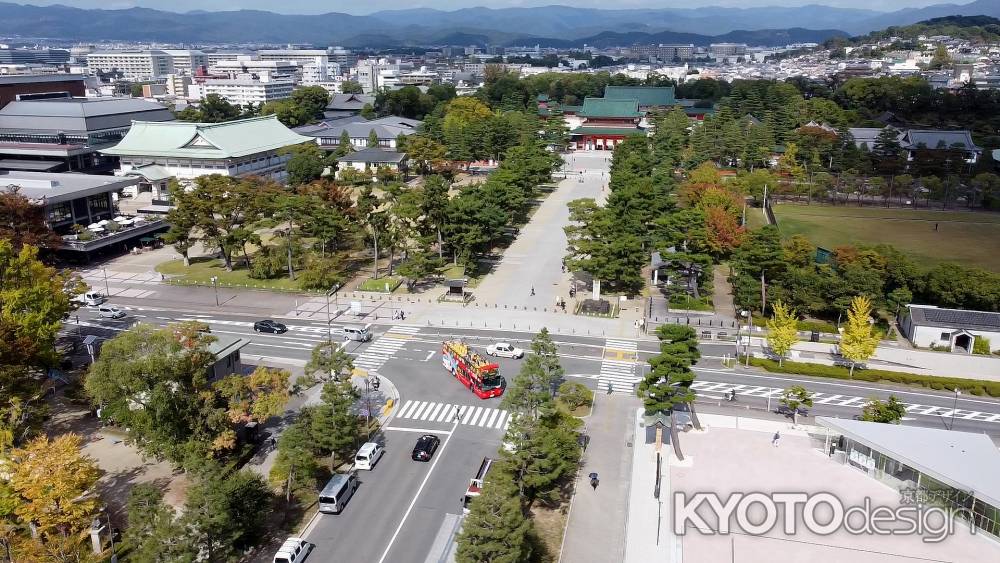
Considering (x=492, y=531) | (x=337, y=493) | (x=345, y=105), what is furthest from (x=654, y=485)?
(x=345, y=105)

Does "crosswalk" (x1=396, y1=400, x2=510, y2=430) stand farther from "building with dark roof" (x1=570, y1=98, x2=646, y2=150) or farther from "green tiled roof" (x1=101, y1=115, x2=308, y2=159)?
"building with dark roof" (x1=570, y1=98, x2=646, y2=150)

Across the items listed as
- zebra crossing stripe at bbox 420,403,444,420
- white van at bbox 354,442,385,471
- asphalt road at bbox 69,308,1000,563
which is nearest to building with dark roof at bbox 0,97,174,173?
asphalt road at bbox 69,308,1000,563

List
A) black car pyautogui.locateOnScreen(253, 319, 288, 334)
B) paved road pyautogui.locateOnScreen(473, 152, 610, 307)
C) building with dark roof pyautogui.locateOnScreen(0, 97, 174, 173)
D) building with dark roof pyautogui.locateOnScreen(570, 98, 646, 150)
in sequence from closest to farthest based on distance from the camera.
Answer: black car pyautogui.locateOnScreen(253, 319, 288, 334) < paved road pyautogui.locateOnScreen(473, 152, 610, 307) < building with dark roof pyautogui.locateOnScreen(0, 97, 174, 173) < building with dark roof pyautogui.locateOnScreen(570, 98, 646, 150)

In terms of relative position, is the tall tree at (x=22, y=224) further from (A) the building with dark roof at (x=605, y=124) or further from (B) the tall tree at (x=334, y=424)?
(A) the building with dark roof at (x=605, y=124)

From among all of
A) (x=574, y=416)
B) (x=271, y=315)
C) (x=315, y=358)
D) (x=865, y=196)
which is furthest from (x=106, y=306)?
(x=865, y=196)

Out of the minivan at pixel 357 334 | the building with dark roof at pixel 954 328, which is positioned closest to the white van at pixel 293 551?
the minivan at pixel 357 334

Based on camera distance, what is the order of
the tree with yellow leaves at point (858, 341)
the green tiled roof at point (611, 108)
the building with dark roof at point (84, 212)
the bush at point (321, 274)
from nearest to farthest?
the tree with yellow leaves at point (858, 341)
the bush at point (321, 274)
the building with dark roof at point (84, 212)
the green tiled roof at point (611, 108)
